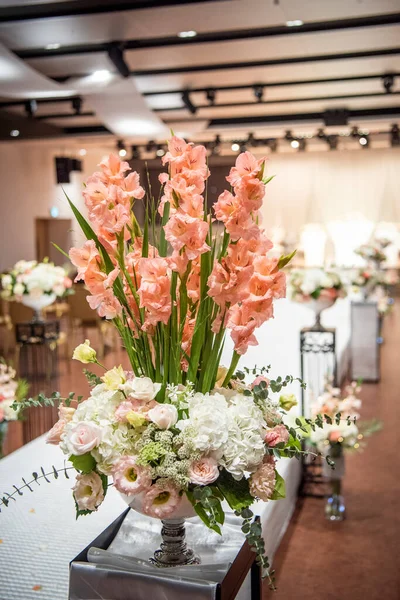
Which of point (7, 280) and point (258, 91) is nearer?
point (7, 280)

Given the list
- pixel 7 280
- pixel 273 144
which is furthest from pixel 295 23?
pixel 273 144

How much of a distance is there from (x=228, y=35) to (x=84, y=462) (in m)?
6.35

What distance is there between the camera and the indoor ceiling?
591 centimetres

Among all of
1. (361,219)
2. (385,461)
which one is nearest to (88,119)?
(361,219)

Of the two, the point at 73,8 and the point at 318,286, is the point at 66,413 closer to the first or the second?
the point at 318,286

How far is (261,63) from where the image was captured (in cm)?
813

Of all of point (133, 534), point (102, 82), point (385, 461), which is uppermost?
point (102, 82)

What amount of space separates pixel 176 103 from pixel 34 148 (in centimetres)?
394

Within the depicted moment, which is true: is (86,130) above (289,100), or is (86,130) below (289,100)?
below

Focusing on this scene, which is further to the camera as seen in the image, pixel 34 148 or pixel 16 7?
pixel 34 148

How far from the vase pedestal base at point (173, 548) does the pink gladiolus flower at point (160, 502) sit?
164 mm

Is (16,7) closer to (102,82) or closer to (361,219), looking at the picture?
(102,82)

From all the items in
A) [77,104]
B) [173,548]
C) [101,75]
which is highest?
[77,104]

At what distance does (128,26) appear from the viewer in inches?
247
